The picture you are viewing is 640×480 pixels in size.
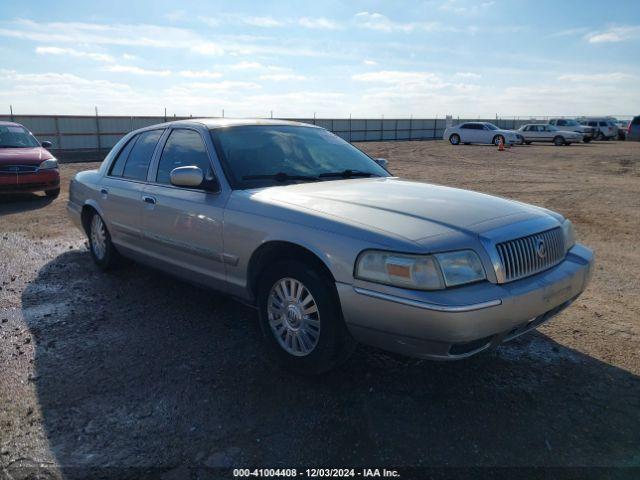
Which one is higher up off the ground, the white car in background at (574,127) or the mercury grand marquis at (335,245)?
the white car in background at (574,127)

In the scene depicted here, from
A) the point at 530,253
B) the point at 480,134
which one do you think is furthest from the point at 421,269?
the point at 480,134

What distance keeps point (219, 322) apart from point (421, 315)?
216cm

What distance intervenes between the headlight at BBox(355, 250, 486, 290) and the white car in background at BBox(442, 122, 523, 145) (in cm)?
3054

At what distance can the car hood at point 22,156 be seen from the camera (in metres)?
10.0

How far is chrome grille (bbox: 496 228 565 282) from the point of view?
3.00 m

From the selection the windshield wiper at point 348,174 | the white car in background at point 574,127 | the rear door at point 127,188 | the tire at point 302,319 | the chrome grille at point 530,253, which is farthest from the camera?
the white car in background at point 574,127

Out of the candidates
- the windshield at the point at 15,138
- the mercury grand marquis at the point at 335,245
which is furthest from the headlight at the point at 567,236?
the windshield at the point at 15,138

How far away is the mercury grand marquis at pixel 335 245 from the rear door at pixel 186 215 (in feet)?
0.05

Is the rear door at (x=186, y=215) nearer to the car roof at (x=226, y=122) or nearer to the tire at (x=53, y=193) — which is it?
the car roof at (x=226, y=122)

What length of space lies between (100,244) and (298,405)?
353 cm

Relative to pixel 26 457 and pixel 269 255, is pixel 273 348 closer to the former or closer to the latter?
pixel 269 255

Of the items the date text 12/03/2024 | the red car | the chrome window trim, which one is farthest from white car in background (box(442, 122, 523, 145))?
the date text 12/03/2024

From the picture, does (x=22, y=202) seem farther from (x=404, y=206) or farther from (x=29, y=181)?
(x=404, y=206)

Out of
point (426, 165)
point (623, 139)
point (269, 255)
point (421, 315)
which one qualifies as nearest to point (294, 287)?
point (269, 255)
